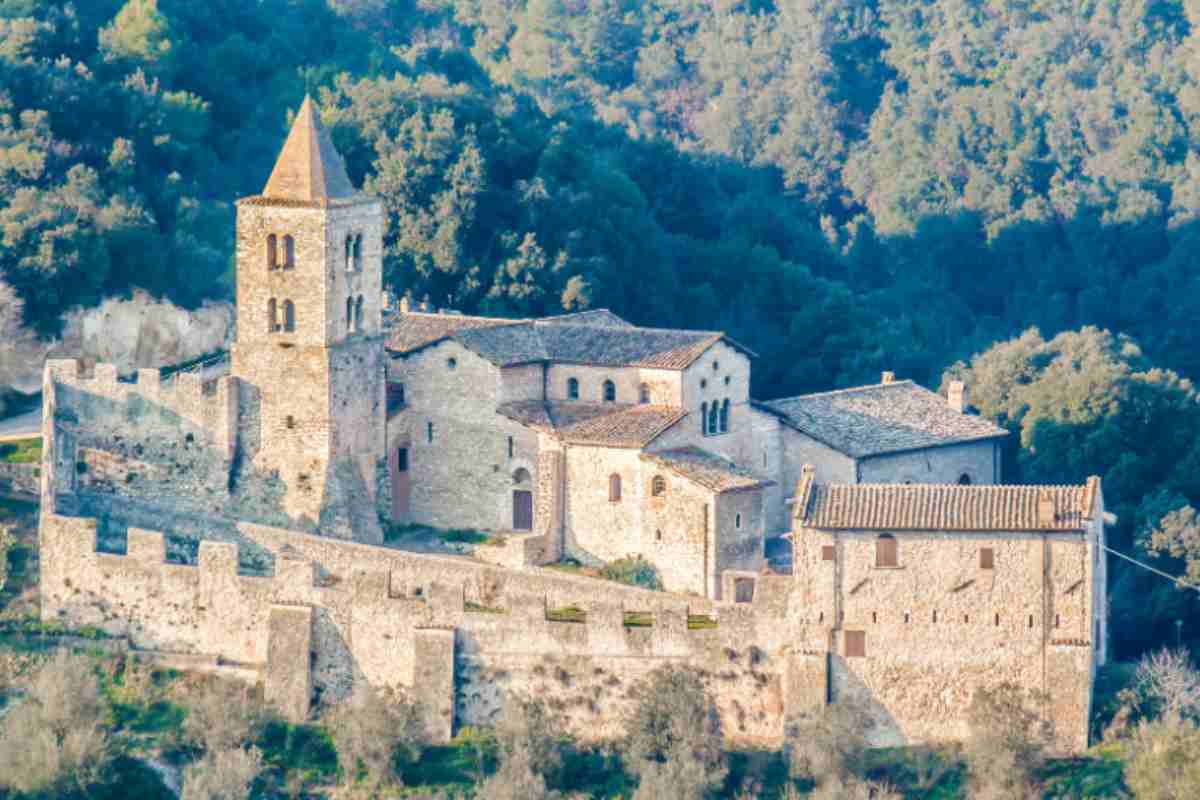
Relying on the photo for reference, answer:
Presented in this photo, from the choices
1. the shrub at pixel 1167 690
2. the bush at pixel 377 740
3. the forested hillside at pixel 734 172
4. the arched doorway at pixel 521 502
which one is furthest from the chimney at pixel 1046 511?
the arched doorway at pixel 521 502

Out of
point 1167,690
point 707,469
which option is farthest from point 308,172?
point 1167,690

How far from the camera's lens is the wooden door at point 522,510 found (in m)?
55.9

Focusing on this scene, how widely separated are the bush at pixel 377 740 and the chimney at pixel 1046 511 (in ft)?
30.1

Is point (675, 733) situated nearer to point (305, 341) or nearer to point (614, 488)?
point (614, 488)

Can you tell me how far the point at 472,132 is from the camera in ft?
220

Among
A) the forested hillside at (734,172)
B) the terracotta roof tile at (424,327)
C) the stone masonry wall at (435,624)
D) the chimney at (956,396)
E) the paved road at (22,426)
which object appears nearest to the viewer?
the stone masonry wall at (435,624)

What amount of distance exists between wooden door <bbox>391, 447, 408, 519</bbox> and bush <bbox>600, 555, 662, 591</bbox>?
410cm

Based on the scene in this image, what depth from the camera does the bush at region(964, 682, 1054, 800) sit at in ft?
156

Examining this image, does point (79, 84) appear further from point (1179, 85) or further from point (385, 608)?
point (1179, 85)

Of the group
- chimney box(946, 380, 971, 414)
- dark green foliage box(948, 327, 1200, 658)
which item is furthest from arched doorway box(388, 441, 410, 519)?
dark green foliage box(948, 327, 1200, 658)

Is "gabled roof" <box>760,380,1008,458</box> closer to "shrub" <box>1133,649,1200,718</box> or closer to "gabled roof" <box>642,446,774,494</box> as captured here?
"gabled roof" <box>642,446,774,494</box>

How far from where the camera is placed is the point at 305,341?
54.4 metres

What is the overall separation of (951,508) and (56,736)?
12.9 metres

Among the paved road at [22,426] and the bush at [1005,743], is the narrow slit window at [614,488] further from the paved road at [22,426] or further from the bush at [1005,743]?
the paved road at [22,426]
